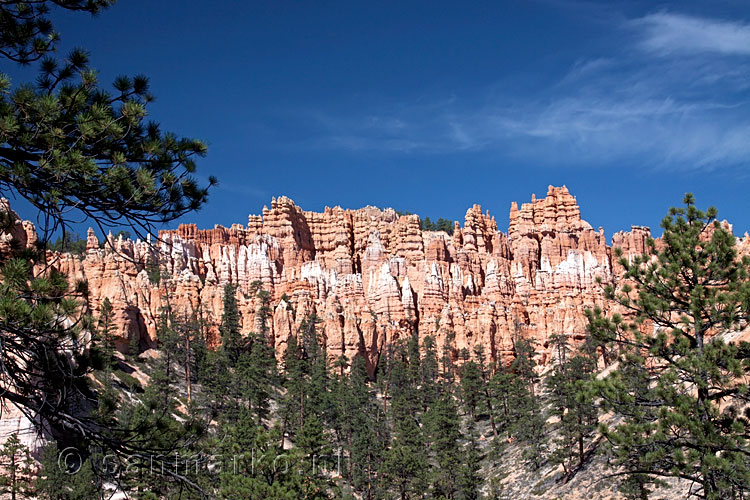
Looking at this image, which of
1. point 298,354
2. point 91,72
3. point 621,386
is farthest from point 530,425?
point 91,72

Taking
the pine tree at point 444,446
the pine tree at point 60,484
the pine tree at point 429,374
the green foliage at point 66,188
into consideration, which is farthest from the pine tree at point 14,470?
the pine tree at point 429,374

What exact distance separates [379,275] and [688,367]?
81.3 m

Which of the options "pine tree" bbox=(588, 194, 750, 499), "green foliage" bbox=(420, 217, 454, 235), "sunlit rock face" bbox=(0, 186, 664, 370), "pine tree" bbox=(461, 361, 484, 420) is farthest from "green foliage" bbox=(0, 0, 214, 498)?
"green foliage" bbox=(420, 217, 454, 235)

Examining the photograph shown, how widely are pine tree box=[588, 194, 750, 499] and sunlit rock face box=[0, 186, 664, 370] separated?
62870 millimetres

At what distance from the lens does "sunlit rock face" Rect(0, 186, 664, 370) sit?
285 feet

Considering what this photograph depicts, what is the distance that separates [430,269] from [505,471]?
46.6 m

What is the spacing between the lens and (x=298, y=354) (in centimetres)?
8044

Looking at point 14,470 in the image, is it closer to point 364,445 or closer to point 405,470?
point 405,470

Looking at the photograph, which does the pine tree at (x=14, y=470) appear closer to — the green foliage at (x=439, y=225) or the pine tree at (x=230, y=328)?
the pine tree at (x=230, y=328)

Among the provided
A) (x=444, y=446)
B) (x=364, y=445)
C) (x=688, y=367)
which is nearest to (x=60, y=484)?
(x=364, y=445)

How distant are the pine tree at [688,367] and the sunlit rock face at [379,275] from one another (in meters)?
62.9

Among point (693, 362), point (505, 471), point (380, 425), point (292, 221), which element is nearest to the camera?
point (693, 362)

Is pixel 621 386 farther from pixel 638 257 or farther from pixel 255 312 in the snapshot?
pixel 255 312

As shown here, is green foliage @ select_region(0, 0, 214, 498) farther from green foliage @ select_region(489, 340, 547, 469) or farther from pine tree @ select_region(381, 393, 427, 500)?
green foliage @ select_region(489, 340, 547, 469)
